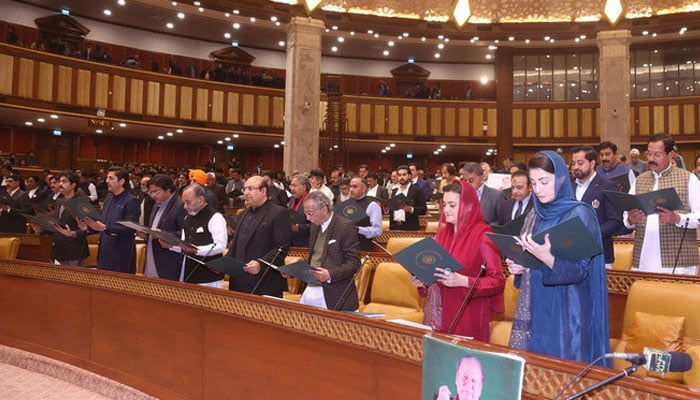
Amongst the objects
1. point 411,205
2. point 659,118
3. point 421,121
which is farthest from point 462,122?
point 411,205

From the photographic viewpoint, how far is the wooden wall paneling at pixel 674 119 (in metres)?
19.4

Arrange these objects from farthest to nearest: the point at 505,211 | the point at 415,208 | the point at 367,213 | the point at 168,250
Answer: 1. the point at 415,208
2. the point at 367,213
3. the point at 505,211
4. the point at 168,250

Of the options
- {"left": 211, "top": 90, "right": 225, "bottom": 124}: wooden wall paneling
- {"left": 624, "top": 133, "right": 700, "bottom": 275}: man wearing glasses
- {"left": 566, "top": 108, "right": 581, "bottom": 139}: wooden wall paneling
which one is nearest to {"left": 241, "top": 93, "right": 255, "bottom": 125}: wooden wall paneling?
{"left": 211, "top": 90, "right": 225, "bottom": 124}: wooden wall paneling

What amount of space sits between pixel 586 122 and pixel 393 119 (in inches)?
252

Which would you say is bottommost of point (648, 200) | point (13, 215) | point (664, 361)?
point (664, 361)

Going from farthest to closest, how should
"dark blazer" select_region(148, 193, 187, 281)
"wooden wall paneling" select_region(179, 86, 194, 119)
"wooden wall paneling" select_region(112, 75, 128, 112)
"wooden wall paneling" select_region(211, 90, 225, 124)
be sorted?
"wooden wall paneling" select_region(211, 90, 225, 124)
"wooden wall paneling" select_region(179, 86, 194, 119)
"wooden wall paneling" select_region(112, 75, 128, 112)
"dark blazer" select_region(148, 193, 187, 281)

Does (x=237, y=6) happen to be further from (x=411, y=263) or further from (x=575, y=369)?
(x=575, y=369)

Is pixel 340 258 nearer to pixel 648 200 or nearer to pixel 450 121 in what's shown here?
pixel 648 200

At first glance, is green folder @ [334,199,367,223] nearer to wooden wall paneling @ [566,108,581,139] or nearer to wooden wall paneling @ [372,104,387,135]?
wooden wall paneling @ [372,104,387,135]

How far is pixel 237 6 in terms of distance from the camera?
15.0m

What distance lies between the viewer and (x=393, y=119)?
20.8 meters

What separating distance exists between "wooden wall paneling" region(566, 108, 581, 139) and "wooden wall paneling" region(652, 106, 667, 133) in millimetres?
2276

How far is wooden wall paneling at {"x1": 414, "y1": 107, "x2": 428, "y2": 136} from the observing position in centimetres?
2091

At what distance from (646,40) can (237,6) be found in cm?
1293
